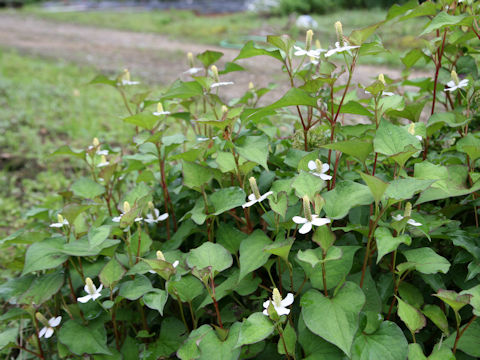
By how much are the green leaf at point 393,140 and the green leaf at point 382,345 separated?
0.40m

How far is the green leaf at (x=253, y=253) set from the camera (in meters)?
0.99

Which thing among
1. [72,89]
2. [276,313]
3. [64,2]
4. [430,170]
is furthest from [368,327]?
[64,2]

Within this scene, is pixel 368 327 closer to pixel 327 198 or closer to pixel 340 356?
pixel 340 356

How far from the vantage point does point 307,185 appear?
97 cm

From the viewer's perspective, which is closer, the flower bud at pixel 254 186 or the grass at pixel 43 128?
the flower bud at pixel 254 186

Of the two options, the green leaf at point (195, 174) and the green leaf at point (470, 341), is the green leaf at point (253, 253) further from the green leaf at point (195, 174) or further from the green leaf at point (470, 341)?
the green leaf at point (470, 341)

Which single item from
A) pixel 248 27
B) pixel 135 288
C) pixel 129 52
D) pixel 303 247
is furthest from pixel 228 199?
pixel 248 27

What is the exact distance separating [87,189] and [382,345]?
1.08 metres

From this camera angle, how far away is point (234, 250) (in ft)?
3.94

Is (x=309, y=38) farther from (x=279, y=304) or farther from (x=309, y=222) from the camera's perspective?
(x=279, y=304)

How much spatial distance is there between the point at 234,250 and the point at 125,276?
0.32 meters

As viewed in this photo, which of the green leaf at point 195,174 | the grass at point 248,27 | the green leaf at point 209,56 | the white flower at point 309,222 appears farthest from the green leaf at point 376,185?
the grass at point 248,27

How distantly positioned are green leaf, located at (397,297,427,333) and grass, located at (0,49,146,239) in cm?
165

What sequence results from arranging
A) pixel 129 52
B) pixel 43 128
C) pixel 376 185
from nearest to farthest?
pixel 376 185, pixel 43 128, pixel 129 52
